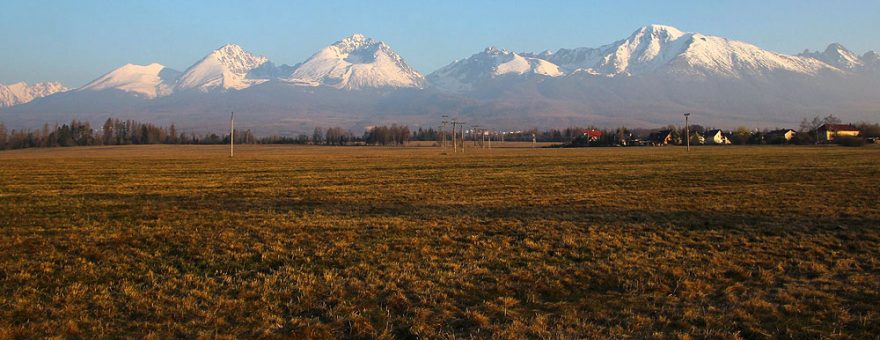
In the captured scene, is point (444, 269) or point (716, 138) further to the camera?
point (716, 138)

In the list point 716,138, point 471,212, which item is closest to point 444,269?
point 471,212

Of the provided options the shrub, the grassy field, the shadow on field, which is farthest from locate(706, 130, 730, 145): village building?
the shadow on field

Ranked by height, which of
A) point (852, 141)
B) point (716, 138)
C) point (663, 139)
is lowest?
point (852, 141)

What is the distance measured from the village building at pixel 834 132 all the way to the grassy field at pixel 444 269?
439 ft

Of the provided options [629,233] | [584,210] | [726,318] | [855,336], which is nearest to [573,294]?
[726,318]

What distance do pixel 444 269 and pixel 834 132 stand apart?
15878 cm

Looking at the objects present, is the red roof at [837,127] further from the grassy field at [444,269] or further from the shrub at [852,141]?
the grassy field at [444,269]

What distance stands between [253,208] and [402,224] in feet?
20.6

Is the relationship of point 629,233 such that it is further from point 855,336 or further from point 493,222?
point 855,336

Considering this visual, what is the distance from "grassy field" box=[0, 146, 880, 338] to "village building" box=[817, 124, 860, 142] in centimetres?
13389

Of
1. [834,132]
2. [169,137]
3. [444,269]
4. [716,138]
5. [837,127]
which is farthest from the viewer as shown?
[169,137]

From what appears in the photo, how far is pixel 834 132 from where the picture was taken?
138125 millimetres

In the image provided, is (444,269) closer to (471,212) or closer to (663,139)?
(471,212)

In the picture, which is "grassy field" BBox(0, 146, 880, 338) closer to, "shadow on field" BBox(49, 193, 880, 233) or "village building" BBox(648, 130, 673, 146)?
"shadow on field" BBox(49, 193, 880, 233)
